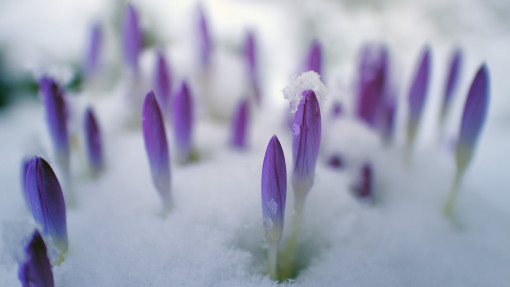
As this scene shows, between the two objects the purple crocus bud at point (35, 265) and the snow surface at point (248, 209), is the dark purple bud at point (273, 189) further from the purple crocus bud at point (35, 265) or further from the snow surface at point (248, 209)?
the purple crocus bud at point (35, 265)

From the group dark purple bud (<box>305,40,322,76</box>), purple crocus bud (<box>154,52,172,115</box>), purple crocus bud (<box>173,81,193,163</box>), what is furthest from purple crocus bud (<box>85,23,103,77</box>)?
dark purple bud (<box>305,40,322,76</box>)

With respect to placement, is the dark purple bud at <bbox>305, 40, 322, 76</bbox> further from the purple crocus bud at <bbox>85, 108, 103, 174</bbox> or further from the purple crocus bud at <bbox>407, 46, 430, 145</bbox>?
the purple crocus bud at <bbox>85, 108, 103, 174</bbox>

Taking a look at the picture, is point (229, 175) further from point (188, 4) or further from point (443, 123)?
point (188, 4)

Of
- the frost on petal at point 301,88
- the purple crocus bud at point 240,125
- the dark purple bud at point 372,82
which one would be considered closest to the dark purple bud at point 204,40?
the purple crocus bud at point 240,125

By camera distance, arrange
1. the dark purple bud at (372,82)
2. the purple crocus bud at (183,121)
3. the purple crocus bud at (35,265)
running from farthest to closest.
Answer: the dark purple bud at (372,82) → the purple crocus bud at (183,121) → the purple crocus bud at (35,265)

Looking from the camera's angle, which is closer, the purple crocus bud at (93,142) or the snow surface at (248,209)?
the snow surface at (248,209)

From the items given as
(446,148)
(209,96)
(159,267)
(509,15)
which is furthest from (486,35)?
(159,267)

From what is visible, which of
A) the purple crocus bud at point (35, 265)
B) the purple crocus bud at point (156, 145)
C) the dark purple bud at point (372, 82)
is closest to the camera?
the purple crocus bud at point (35, 265)

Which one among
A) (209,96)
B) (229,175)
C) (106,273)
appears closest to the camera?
(106,273)
